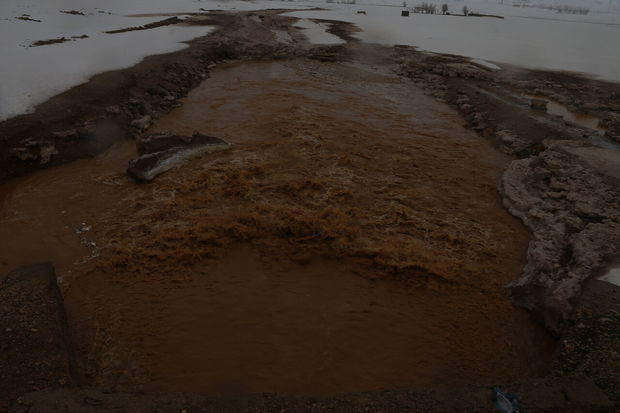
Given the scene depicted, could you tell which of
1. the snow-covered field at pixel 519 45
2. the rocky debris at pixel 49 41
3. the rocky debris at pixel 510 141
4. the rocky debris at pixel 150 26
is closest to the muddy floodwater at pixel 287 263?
the rocky debris at pixel 510 141

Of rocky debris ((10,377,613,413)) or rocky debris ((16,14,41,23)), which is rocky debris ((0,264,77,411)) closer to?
rocky debris ((10,377,613,413))

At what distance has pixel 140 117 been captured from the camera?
10578mm

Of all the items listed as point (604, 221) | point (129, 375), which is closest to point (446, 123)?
point (604, 221)

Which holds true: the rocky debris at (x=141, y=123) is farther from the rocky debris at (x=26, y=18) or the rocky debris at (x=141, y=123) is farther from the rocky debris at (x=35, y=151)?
the rocky debris at (x=26, y=18)

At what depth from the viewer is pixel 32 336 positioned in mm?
3830

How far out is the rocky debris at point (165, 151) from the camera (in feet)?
A: 25.7

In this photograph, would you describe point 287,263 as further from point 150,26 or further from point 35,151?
point 150,26

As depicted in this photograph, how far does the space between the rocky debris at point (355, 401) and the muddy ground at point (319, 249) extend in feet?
0.08

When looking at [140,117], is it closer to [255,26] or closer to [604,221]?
[604,221]

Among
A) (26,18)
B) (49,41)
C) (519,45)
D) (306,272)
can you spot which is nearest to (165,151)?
(306,272)

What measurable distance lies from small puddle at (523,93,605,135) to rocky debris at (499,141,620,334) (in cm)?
297

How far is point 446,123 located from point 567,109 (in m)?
4.98

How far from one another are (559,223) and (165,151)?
7721 millimetres

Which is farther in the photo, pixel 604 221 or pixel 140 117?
pixel 140 117
